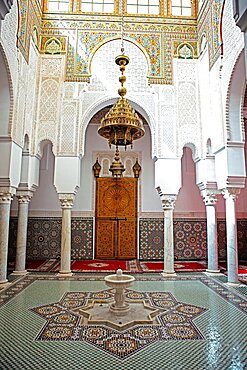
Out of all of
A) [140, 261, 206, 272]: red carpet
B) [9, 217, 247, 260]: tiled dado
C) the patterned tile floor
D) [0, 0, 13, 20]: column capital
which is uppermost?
[0, 0, 13, 20]: column capital

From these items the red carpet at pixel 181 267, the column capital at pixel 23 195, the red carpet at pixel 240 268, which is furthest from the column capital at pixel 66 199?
the red carpet at pixel 240 268

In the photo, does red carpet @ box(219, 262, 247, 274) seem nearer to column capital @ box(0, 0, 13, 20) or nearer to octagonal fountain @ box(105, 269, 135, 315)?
octagonal fountain @ box(105, 269, 135, 315)

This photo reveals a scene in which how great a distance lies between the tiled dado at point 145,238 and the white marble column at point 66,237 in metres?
2.30

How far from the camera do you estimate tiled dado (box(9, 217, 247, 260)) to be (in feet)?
28.3

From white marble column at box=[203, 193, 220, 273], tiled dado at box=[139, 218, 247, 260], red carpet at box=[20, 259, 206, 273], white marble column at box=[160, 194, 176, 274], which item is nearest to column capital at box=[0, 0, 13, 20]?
white marble column at box=[160, 194, 176, 274]

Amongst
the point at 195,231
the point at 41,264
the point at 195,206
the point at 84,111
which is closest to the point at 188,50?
the point at 84,111

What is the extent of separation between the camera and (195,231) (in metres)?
8.81

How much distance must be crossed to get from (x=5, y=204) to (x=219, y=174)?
13.7 feet

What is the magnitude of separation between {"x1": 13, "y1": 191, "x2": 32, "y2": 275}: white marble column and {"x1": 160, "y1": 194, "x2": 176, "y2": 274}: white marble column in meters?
3.06

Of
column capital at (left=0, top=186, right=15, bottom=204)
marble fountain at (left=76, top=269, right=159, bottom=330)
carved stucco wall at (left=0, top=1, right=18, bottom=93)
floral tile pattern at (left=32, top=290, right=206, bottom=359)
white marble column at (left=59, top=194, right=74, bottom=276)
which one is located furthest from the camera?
white marble column at (left=59, top=194, right=74, bottom=276)

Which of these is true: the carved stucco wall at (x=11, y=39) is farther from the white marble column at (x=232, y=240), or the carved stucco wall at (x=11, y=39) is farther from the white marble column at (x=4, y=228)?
the white marble column at (x=232, y=240)

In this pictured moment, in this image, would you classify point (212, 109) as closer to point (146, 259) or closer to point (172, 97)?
point (172, 97)

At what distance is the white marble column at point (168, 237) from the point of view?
6375 millimetres

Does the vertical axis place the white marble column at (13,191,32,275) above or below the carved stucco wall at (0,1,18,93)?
below
